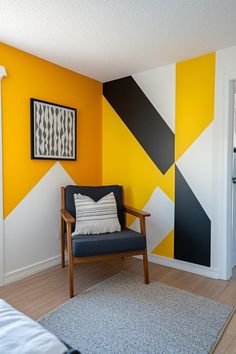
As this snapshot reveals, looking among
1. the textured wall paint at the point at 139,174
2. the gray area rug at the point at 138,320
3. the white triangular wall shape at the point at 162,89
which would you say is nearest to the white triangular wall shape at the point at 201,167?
the textured wall paint at the point at 139,174

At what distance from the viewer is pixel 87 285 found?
7.29ft

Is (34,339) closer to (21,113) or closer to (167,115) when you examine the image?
(21,113)

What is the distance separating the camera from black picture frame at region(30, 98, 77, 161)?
8.06 feet

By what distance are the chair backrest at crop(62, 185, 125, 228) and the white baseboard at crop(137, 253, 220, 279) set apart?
1.89ft

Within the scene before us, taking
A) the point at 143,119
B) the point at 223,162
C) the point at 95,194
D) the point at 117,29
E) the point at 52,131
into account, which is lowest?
the point at 95,194

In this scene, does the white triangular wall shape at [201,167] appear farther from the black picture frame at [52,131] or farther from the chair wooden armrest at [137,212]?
the black picture frame at [52,131]

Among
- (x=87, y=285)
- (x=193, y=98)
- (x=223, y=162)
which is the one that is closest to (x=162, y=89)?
(x=193, y=98)

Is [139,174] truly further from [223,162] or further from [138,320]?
[138,320]

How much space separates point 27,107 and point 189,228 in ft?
6.63

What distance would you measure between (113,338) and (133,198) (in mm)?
1658

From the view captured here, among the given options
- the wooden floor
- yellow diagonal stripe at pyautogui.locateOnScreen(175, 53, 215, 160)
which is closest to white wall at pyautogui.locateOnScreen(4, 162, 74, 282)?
the wooden floor

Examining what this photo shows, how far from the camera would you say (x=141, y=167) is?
2904mm

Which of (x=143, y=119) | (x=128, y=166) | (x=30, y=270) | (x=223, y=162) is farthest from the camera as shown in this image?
(x=128, y=166)

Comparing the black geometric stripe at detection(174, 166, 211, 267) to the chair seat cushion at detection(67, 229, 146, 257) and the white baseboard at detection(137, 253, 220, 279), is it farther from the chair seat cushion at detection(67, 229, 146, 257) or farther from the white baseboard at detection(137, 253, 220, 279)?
the chair seat cushion at detection(67, 229, 146, 257)
